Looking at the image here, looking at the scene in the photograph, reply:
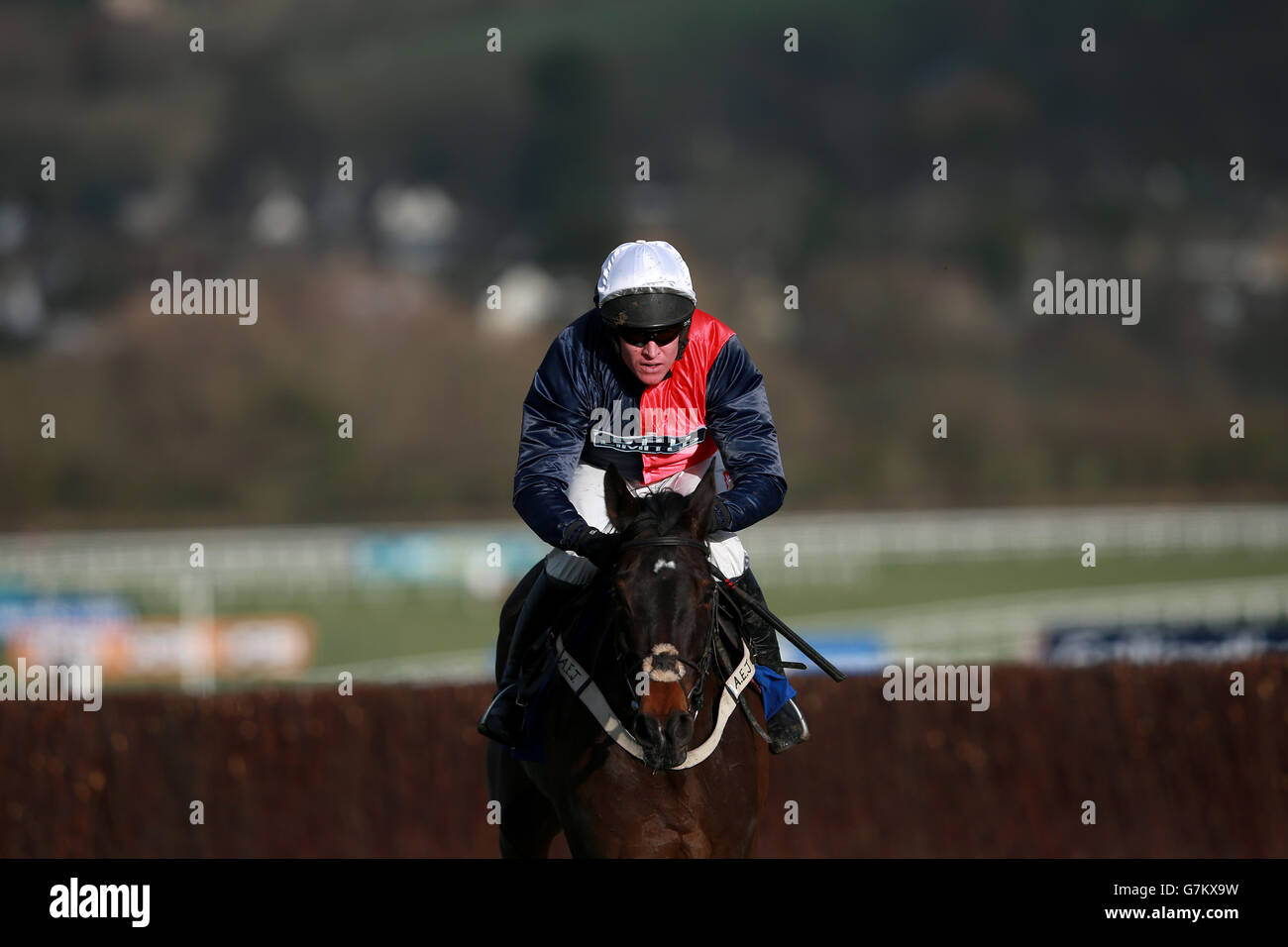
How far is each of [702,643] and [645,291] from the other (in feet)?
4.05

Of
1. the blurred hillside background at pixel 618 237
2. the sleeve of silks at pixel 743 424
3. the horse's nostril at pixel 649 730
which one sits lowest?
the horse's nostril at pixel 649 730

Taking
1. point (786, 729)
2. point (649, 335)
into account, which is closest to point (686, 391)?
point (649, 335)

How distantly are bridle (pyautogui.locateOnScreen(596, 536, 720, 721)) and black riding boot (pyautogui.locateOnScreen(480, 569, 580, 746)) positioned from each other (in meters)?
0.74

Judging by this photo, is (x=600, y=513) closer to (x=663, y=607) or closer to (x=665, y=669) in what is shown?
(x=663, y=607)

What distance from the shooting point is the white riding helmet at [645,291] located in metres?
5.34

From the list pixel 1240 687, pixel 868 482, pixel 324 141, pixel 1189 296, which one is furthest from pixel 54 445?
pixel 1240 687

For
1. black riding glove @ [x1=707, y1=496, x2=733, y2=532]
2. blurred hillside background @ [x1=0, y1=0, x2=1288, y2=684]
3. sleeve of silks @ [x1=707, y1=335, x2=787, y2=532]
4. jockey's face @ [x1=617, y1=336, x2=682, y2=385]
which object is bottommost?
black riding glove @ [x1=707, y1=496, x2=733, y2=532]

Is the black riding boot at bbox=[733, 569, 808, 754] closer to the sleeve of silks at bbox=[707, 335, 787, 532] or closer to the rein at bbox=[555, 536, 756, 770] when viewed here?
the rein at bbox=[555, 536, 756, 770]

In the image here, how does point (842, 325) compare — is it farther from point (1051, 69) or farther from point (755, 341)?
point (1051, 69)

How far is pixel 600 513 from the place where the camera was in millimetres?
5750

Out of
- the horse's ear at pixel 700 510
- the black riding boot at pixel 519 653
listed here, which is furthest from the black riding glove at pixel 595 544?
the black riding boot at pixel 519 653

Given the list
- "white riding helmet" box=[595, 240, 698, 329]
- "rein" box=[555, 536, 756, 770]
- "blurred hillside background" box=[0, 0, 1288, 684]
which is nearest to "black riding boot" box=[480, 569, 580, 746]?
"rein" box=[555, 536, 756, 770]

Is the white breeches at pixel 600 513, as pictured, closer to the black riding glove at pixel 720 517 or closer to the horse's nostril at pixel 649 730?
the black riding glove at pixel 720 517

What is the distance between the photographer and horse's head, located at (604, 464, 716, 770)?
4.63m
